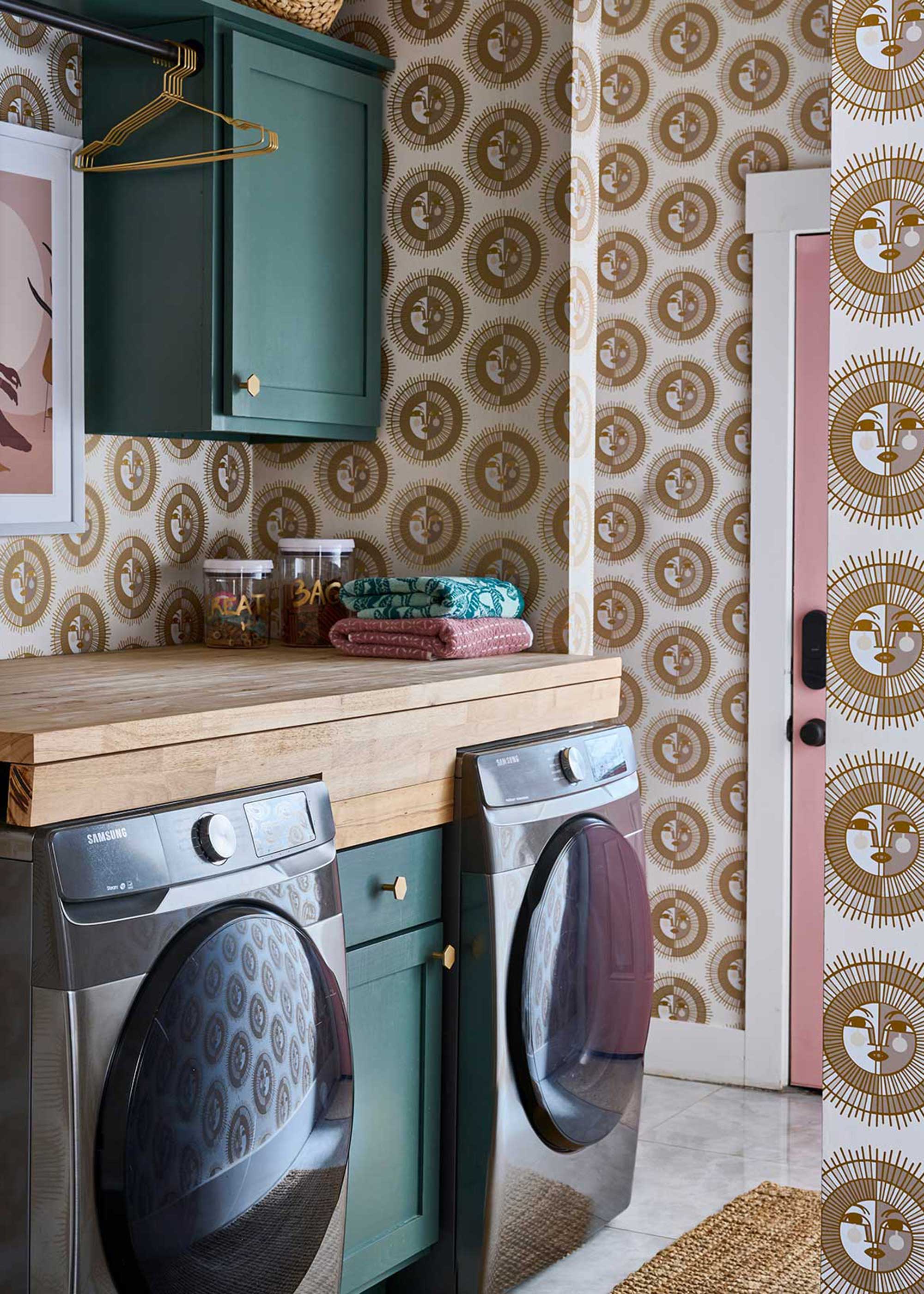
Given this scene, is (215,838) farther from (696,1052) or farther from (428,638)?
(696,1052)

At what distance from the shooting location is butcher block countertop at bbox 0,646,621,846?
70.3 inches

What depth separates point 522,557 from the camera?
307cm

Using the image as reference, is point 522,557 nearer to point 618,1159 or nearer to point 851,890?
point 618,1159

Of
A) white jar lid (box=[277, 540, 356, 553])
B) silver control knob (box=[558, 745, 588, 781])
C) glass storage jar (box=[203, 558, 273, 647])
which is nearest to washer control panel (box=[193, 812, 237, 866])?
silver control knob (box=[558, 745, 588, 781])

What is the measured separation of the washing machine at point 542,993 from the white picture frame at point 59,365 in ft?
3.04

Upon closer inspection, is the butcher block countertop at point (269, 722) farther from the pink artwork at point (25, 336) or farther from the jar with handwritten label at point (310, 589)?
the pink artwork at point (25, 336)

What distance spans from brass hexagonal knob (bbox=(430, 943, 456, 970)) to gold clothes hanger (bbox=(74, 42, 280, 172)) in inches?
56.1

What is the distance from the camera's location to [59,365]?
9.09 feet

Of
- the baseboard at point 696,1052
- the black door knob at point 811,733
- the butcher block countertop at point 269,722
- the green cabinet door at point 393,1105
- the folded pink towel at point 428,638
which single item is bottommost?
the baseboard at point 696,1052

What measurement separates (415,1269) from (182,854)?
1.11 meters

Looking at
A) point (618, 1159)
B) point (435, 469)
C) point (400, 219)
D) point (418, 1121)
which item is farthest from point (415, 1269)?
point (400, 219)

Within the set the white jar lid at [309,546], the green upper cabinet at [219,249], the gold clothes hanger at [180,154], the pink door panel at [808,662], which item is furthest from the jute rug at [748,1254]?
A: the gold clothes hanger at [180,154]

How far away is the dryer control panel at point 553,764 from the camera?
8.25 ft

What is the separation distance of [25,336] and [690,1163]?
7.16 feet
